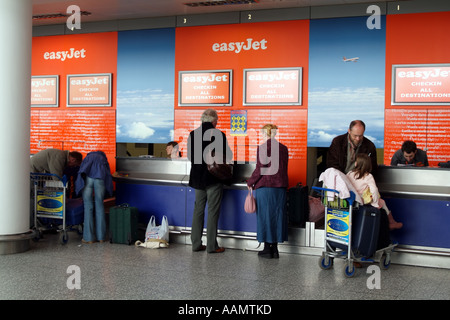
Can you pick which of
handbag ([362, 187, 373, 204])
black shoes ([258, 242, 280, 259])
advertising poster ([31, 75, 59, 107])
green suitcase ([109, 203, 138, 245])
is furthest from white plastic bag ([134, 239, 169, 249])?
advertising poster ([31, 75, 59, 107])

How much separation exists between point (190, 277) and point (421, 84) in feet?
14.2

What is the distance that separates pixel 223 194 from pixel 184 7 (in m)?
3.34

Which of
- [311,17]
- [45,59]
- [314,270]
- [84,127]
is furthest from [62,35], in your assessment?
[314,270]

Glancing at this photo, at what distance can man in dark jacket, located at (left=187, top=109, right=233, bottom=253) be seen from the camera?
6129 millimetres

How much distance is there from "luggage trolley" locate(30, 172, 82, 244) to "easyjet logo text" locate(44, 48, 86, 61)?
3.42 meters

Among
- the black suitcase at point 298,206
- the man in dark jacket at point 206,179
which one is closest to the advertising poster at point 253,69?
the black suitcase at point 298,206

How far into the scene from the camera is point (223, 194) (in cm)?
654

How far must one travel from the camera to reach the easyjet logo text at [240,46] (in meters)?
8.35

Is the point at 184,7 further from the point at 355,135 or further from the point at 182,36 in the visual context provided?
the point at 355,135

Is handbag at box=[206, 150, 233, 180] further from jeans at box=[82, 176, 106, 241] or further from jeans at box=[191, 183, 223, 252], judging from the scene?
jeans at box=[82, 176, 106, 241]

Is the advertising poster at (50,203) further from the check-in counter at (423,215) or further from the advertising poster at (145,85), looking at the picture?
the check-in counter at (423,215)

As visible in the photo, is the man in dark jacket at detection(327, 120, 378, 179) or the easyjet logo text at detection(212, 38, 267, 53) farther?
the easyjet logo text at detection(212, 38, 267, 53)

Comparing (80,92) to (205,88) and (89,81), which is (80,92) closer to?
(89,81)

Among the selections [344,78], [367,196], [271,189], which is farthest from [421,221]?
[344,78]
